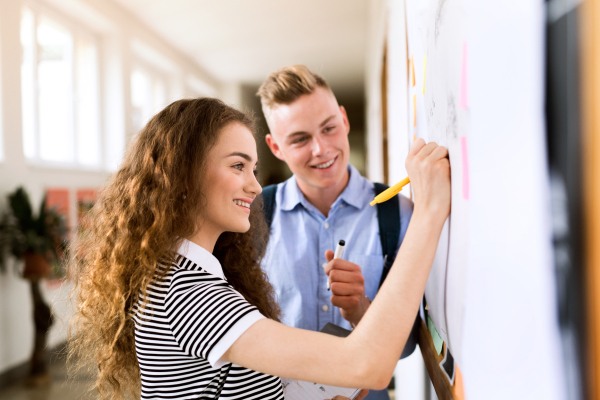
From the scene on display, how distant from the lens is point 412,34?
1052mm

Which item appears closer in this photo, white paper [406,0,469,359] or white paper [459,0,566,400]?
white paper [459,0,566,400]

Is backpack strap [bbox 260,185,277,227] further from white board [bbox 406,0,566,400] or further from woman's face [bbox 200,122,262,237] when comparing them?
white board [bbox 406,0,566,400]

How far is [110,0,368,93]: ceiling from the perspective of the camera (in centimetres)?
544

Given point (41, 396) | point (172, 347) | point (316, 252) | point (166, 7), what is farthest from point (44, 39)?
point (172, 347)

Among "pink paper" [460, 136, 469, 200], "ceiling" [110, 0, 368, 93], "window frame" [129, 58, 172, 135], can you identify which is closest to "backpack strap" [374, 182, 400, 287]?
"pink paper" [460, 136, 469, 200]

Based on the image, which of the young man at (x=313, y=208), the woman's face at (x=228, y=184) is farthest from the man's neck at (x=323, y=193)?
the woman's face at (x=228, y=184)

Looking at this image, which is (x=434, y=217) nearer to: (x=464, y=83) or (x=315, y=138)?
(x=464, y=83)

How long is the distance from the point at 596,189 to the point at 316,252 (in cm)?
111

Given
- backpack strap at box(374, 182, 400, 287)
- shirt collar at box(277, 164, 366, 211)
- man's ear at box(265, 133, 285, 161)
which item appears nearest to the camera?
backpack strap at box(374, 182, 400, 287)

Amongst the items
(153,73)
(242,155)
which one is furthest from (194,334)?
(153,73)

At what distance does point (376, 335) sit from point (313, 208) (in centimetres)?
82

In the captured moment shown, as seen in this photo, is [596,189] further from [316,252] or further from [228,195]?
[316,252]

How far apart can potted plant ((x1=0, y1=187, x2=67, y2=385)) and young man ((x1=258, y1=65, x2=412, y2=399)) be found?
2.98m

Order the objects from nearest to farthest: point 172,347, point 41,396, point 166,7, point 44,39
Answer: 1. point 172,347
2. point 41,396
3. point 44,39
4. point 166,7
